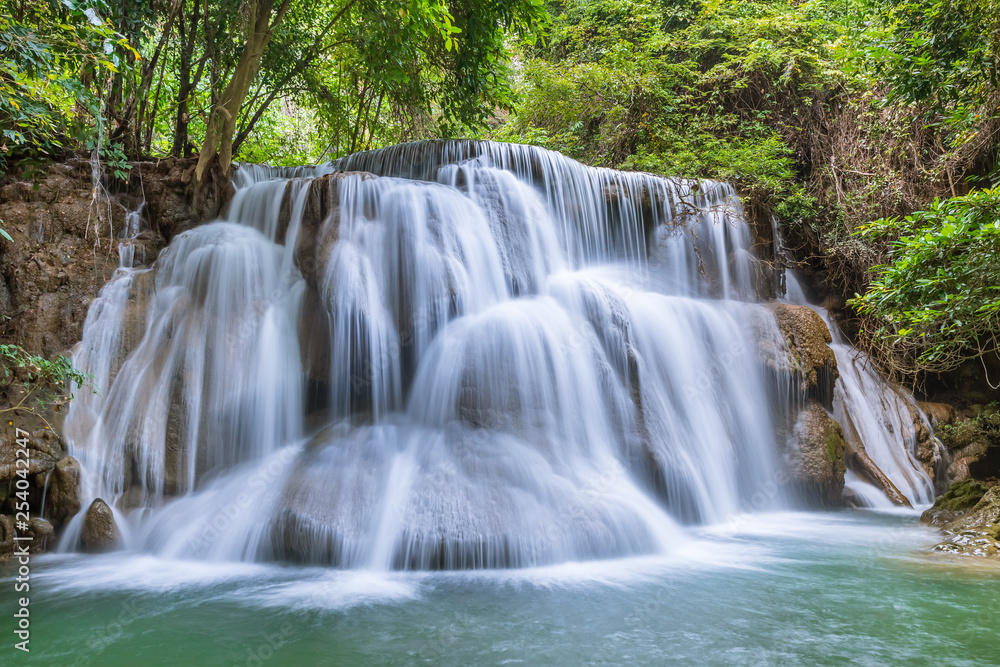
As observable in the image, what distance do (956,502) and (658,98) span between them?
9987 millimetres

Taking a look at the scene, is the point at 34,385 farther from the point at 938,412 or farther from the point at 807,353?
the point at 938,412

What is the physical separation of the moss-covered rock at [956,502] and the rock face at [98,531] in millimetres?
7781

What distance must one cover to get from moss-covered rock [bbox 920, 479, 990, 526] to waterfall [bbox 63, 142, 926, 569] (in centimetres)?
144

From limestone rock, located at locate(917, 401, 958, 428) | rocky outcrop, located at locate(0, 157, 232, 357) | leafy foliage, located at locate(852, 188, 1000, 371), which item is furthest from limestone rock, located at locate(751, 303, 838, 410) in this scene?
rocky outcrop, located at locate(0, 157, 232, 357)

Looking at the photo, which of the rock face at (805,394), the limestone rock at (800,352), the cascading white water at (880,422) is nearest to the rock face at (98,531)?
the rock face at (805,394)

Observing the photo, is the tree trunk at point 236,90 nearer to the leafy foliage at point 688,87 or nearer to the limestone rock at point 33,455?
the limestone rock at point 33,455

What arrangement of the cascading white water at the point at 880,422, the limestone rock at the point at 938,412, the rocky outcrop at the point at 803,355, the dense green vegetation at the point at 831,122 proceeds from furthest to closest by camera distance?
the limestone rock at the point at 938,412
the cascading white water at the point at 880,422
the rocky outcrop at the point at 803,355
the dense green vegetation at the point at 831,122

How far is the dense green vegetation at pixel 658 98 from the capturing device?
224 inches

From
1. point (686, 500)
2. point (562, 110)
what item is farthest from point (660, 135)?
point (686, 500)

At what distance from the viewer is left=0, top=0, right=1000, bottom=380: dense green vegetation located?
5.69 metres

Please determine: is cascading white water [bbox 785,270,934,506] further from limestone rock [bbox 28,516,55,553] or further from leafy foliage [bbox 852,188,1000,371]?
limestone rock [bbox 28,516,55,553]

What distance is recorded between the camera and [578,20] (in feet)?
55.0

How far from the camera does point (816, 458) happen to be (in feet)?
25.9

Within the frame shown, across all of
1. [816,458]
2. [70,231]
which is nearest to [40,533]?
[70,231]
